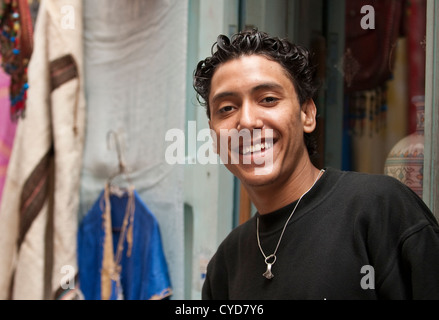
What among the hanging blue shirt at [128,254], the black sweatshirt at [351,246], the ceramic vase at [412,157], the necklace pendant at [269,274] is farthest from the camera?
the hanging blue shirt at [128,254]

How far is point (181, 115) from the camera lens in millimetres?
1288

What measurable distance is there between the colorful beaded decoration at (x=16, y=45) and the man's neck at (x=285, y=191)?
2.72ft

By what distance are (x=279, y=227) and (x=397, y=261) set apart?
196 millimetres

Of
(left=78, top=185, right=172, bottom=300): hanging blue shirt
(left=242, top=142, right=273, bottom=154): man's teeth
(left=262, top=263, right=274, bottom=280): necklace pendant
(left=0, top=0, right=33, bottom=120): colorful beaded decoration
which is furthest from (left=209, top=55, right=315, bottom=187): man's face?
(left=0, top=0, right=33, bottom=120): colorful beaded decoration

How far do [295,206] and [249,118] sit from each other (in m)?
0.16

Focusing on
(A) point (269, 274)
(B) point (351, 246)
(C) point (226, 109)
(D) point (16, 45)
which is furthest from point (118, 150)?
(B) point (351, 246)

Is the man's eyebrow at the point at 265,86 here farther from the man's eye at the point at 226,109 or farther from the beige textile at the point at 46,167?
the beige textile at the point at 46,167

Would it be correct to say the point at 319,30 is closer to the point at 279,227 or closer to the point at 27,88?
the point at 279,227

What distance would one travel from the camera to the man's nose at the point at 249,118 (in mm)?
783

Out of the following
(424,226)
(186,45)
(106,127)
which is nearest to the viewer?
(424,226)

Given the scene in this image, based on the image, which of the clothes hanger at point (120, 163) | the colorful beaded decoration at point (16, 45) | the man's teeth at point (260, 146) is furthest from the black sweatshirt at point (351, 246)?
the colorful beaded decoration at point (16, 45)

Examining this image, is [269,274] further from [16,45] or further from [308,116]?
[16,45]

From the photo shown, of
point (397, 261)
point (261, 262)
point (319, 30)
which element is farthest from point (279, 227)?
point (319, 30)

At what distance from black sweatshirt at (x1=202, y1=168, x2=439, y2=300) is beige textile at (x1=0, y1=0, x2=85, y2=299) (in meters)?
0.67
